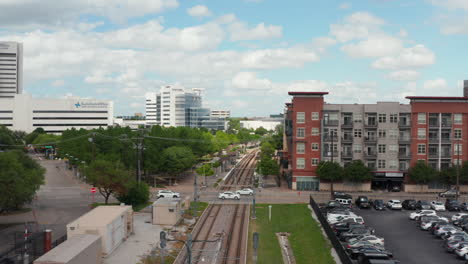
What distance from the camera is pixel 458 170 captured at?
2638 inches

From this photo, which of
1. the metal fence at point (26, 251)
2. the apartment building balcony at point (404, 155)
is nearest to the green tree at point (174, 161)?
the apartment building balcony at point (404, 155)

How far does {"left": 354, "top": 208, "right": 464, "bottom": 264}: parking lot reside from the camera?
35.5 m

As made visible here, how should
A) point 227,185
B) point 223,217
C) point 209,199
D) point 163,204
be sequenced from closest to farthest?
point 163,204 < point 223,217 < point 209,199 < point 227,185

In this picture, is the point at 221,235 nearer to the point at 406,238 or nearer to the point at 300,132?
the point at 406,238

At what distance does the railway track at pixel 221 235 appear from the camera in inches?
1377

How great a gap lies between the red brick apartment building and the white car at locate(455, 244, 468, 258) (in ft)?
121

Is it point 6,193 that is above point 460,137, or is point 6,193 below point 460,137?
below

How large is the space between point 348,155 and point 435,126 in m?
15.2

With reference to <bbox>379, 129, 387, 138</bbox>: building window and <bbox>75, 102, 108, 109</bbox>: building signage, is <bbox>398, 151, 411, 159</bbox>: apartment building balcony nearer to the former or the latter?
<bbox>379, 129, 387, 138</bbox>: building window

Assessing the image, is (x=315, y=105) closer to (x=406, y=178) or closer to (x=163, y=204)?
(x=406, y=178)

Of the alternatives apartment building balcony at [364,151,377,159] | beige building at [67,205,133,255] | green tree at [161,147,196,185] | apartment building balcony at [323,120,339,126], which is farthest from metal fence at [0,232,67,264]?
apartment building balcony at [364,151,377,159]

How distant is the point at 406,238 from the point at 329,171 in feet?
93.5

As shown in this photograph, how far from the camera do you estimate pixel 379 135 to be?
7306 centimetres

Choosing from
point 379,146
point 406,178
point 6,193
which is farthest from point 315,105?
point 6,193
